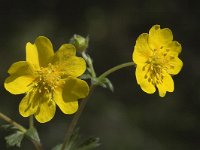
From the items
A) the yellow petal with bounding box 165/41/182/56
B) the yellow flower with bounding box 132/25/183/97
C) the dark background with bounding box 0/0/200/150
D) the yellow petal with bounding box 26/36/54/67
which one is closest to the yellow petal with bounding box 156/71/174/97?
the yellow flower with bounding box 132/25/183/97

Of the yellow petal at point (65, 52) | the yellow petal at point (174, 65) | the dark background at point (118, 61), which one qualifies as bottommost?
the dark background at point (118, 61)

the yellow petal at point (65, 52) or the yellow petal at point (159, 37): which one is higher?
the yellow petal at point (65, 52)

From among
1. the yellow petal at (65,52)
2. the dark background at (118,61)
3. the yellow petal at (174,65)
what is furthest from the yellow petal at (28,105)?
the dark background at (118,61)

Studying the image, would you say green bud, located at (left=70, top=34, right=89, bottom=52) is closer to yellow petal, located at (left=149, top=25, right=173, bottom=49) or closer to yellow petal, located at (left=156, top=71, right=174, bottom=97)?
yellow petal, located at (left=149, top=25, right=173, bottom=49)

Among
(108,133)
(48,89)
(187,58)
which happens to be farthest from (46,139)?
(48,89)

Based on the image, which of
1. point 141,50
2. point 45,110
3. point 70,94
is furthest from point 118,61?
point 45,110

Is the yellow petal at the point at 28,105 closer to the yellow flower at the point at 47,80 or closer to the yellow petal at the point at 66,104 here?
the yellow flower at the point at 47,80

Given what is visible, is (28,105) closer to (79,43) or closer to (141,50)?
(79,43)

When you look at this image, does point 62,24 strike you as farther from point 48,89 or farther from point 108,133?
point 48,89
